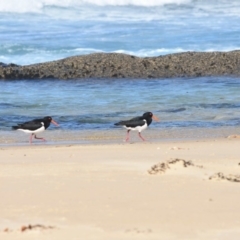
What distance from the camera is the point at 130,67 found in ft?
53.7

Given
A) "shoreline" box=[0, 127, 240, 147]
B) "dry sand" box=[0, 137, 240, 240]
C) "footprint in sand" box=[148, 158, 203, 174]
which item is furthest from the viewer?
"shoreline" box=[0, 127, 240, 147]

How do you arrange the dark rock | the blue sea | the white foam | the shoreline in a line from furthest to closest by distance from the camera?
the white foam < the dark rock < the blue sea < the shoreline

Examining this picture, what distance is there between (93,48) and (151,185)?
15.6 meters

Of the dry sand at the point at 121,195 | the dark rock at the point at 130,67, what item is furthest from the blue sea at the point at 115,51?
the dry sand at the point at 121,195

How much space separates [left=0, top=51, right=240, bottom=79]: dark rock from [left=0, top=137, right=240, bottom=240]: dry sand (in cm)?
A: 743

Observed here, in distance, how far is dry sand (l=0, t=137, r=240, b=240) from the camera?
18.0 feet

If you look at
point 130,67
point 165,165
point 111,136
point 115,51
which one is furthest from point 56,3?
point 165,165

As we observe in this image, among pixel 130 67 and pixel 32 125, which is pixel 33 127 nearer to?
pixel 32 125

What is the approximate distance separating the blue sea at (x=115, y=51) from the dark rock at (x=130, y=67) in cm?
34

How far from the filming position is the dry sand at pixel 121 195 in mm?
5484

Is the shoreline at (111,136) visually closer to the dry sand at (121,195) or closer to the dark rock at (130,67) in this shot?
the dry sand at (121,195)

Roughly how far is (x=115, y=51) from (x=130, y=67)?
5.74 m

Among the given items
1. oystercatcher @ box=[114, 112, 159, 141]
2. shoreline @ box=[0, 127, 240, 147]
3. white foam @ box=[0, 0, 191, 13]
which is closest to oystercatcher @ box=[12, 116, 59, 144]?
shoreline @ box=[0, 127, 240, 147]

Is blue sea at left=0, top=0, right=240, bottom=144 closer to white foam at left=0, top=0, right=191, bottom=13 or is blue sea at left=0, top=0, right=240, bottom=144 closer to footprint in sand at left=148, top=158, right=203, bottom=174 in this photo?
white foam at left=0, top=0, right=191, bottom=13
